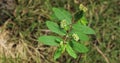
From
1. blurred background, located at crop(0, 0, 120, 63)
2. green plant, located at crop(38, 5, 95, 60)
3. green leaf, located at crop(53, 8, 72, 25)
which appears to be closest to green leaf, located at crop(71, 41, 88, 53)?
green plant, located at crop(38, 5, 95, 60)

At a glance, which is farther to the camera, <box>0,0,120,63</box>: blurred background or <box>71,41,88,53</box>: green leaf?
<box>0,0,120,63</box>: blurred background

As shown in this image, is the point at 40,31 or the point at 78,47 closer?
the point at 78,47

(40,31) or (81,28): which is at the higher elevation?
(81,28)

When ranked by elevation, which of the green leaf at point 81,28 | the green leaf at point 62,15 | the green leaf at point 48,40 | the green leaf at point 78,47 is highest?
the green leaf at point 62,15

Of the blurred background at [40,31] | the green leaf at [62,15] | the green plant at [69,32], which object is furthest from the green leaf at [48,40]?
the blurred background at [40,31]

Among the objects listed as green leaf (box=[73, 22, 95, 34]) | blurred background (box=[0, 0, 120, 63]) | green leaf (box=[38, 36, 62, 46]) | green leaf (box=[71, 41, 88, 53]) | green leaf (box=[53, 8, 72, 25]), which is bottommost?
blurred background (box=[0, 0, 120, 63])

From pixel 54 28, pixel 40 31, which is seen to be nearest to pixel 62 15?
pixel 54 28

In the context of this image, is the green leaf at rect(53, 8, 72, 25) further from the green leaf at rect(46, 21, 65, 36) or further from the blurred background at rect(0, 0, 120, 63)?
the blurred background at rect(0, 0, 120, 63)

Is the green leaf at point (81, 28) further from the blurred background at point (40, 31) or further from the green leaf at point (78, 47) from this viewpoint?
the blurred background at point (40, 31)

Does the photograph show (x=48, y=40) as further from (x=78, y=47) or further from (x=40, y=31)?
(x=40, y=31)
